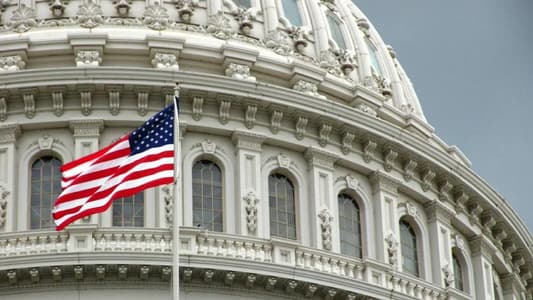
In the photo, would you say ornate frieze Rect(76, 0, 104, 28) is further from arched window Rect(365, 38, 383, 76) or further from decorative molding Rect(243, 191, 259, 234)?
arched window Rect(365, 38, 383, 76)

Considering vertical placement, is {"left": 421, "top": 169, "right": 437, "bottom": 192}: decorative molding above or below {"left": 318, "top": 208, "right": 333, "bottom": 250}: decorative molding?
above

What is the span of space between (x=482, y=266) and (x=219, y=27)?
11.1 m

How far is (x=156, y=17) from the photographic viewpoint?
238 ft

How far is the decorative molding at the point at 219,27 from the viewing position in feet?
239

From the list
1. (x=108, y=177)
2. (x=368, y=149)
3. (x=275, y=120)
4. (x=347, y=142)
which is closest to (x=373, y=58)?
(x=368, y=149)

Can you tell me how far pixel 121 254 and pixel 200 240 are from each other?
8.30ft

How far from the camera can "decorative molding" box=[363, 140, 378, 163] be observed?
232 feet

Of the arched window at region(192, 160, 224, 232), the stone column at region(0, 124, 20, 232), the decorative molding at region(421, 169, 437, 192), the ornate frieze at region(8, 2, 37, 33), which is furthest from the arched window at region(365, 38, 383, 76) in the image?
the stone column at region(0, 124, 20, 232)

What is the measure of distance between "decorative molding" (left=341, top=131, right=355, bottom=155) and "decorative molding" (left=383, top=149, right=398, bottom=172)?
1.34 metres

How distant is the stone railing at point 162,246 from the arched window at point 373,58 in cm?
1301

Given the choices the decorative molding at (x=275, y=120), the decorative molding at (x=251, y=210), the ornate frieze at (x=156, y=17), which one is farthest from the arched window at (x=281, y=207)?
the ornate frieze at (x=156, y=17)

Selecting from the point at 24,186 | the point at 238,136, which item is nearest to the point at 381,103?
the point at 238,136

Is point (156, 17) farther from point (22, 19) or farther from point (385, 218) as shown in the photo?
point (385, 218)

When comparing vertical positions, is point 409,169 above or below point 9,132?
above
